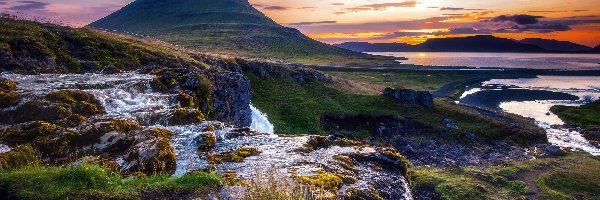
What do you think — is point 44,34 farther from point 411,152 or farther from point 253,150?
point 411,152

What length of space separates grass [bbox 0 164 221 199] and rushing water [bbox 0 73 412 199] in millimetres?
1941

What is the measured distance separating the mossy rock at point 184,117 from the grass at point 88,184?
9.90 m

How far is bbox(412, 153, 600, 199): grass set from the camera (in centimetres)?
3619

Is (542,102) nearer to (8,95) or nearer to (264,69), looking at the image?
(264,69)

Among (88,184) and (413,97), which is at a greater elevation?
(88,184)

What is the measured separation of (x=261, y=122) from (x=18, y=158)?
37141mm

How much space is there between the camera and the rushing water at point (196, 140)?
14.9 metres

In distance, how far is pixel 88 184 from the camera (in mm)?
11250

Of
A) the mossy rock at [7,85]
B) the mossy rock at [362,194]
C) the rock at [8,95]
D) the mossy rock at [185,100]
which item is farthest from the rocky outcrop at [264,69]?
the mossy rock at [362,194]

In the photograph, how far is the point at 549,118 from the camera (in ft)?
290

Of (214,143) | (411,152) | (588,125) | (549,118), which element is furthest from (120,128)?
(549,118)

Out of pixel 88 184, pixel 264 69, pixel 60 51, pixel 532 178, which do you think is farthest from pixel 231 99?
pixel 532 178

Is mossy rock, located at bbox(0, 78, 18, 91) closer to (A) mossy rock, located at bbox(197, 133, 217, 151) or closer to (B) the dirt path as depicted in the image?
(A) mossy rock, located at bbox(197, 133, 217, 151)

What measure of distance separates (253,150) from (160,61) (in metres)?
33.2
